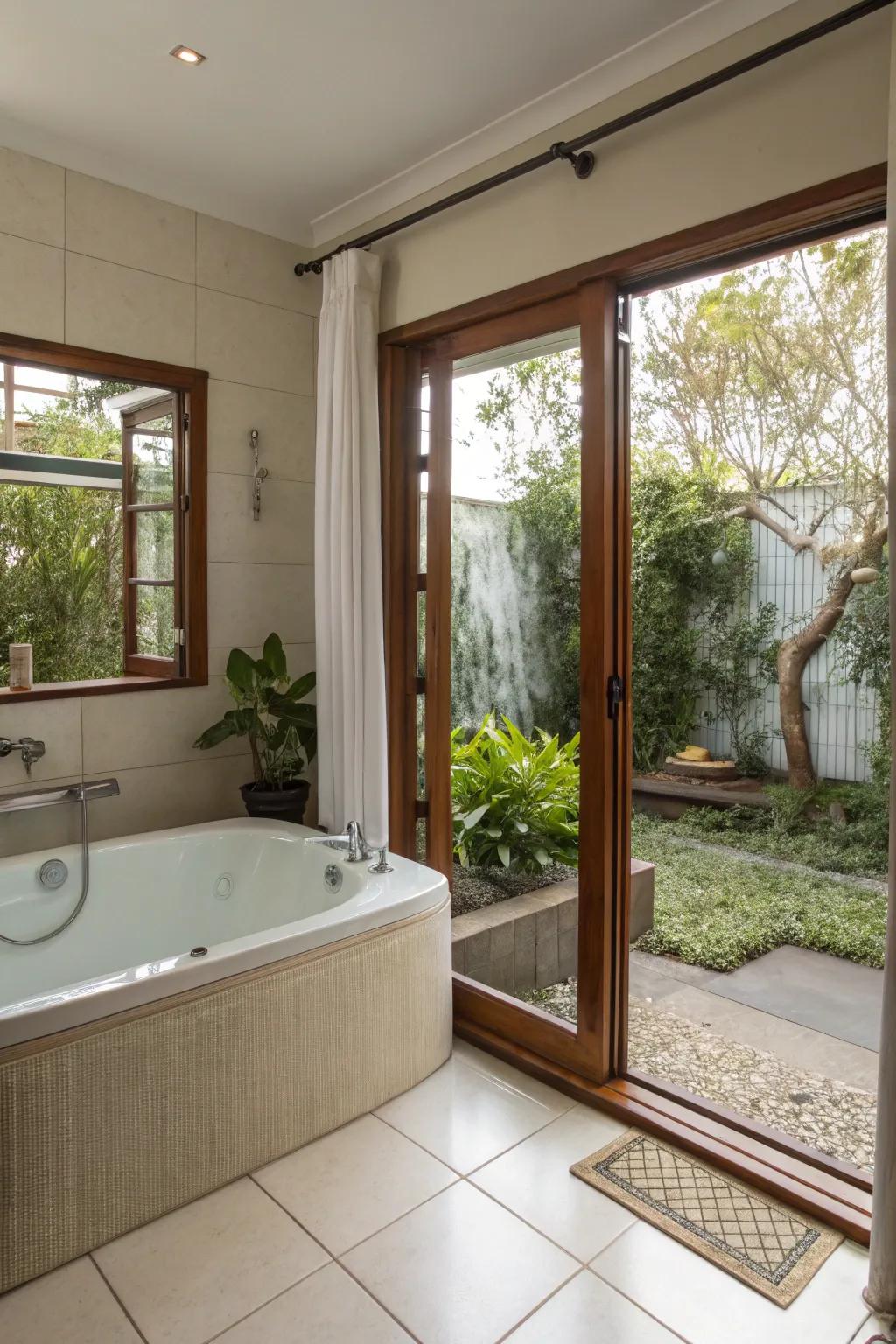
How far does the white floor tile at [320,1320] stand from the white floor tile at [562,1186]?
0.41 meters

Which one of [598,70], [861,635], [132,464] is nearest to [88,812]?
[132,464]

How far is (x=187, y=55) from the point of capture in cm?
221

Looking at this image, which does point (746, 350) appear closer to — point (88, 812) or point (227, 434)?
point (227, 434)

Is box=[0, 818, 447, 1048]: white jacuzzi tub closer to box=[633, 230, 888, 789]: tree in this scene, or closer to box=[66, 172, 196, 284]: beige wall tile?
box=[633, 230, 888, 789]: tree

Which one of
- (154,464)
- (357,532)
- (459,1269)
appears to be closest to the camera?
(459,1269)

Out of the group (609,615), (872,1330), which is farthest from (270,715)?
(872,1330)

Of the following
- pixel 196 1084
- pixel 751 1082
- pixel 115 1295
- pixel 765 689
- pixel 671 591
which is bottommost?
pixel 115 1295

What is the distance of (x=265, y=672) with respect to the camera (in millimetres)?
3037

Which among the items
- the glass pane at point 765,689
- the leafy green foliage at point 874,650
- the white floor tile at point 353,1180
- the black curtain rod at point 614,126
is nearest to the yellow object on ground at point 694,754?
the glass pane at point 765,689

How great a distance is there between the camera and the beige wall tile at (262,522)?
312cm

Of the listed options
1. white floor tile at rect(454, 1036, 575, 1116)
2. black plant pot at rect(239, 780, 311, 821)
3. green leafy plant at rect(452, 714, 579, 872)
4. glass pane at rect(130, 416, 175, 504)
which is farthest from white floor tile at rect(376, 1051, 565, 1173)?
glass pane at rect(130, 416, 175, 504)

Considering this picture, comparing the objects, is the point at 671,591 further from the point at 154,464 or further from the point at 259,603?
the point at 154,464

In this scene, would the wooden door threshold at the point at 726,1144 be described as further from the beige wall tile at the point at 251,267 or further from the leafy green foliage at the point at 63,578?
the beige wall tile at the point at 251,267

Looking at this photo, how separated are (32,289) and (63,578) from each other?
1250 mm
